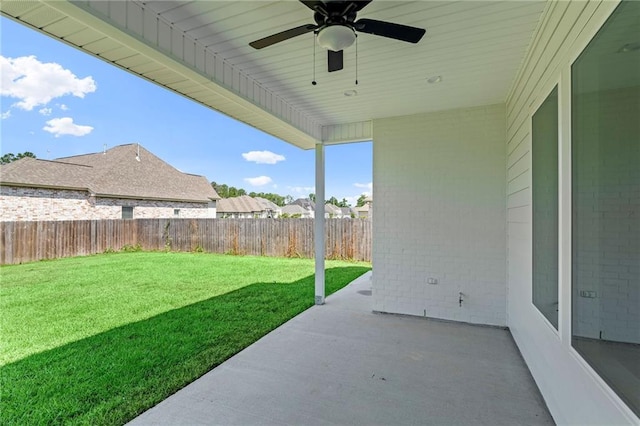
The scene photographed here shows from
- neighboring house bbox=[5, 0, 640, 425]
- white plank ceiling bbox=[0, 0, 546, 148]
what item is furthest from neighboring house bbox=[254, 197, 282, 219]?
white plank ceiling bbox=[0, 0, 546, 148]

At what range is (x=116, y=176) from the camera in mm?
12883

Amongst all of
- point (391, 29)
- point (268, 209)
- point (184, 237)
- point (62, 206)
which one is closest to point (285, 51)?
point (391, 29)

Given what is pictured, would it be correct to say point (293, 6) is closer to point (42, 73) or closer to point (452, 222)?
point (452, 222)

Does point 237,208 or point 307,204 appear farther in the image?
point 307,204

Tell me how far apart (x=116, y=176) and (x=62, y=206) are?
2.51 metres

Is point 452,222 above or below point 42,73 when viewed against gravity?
below

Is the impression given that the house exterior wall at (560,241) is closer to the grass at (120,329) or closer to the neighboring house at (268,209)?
the grass at (120,329)

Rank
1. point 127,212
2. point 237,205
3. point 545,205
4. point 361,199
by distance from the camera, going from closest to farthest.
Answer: point 545,205, point 127,212, point 237,205, point 361,199

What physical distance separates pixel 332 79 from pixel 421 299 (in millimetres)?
3107

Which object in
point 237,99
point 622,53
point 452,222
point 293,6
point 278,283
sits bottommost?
point 278,283

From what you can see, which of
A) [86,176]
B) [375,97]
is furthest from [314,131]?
[86,176]

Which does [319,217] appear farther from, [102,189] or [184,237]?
[102,189]

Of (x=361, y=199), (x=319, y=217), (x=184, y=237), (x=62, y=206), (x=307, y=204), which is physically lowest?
(x=184, y=237)

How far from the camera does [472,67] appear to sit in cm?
288
